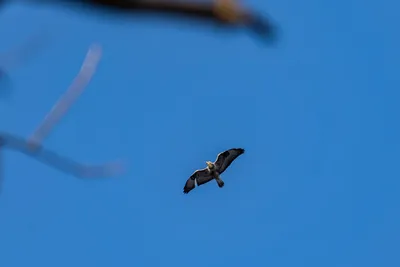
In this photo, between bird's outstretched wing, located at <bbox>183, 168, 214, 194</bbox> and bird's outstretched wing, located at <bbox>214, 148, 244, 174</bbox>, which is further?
bird's outstretched wing, located at <bbox>183, 168, 214, 194</bbox>

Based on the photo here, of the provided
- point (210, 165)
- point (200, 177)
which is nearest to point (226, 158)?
point (210, 165)

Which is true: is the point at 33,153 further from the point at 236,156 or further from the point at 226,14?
the point at 236,156

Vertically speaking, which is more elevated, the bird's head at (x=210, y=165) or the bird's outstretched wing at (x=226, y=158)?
the bird's head at (x=210, y=165)

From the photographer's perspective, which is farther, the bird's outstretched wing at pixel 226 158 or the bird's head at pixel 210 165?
the bird's head at pixel 210 165

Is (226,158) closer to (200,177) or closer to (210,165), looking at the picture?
(210,165)

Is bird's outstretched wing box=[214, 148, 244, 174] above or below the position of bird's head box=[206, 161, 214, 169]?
below

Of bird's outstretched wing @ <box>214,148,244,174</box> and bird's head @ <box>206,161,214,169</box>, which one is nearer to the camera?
bird's outstretched wing @ <box>214,148,244,174</box>
